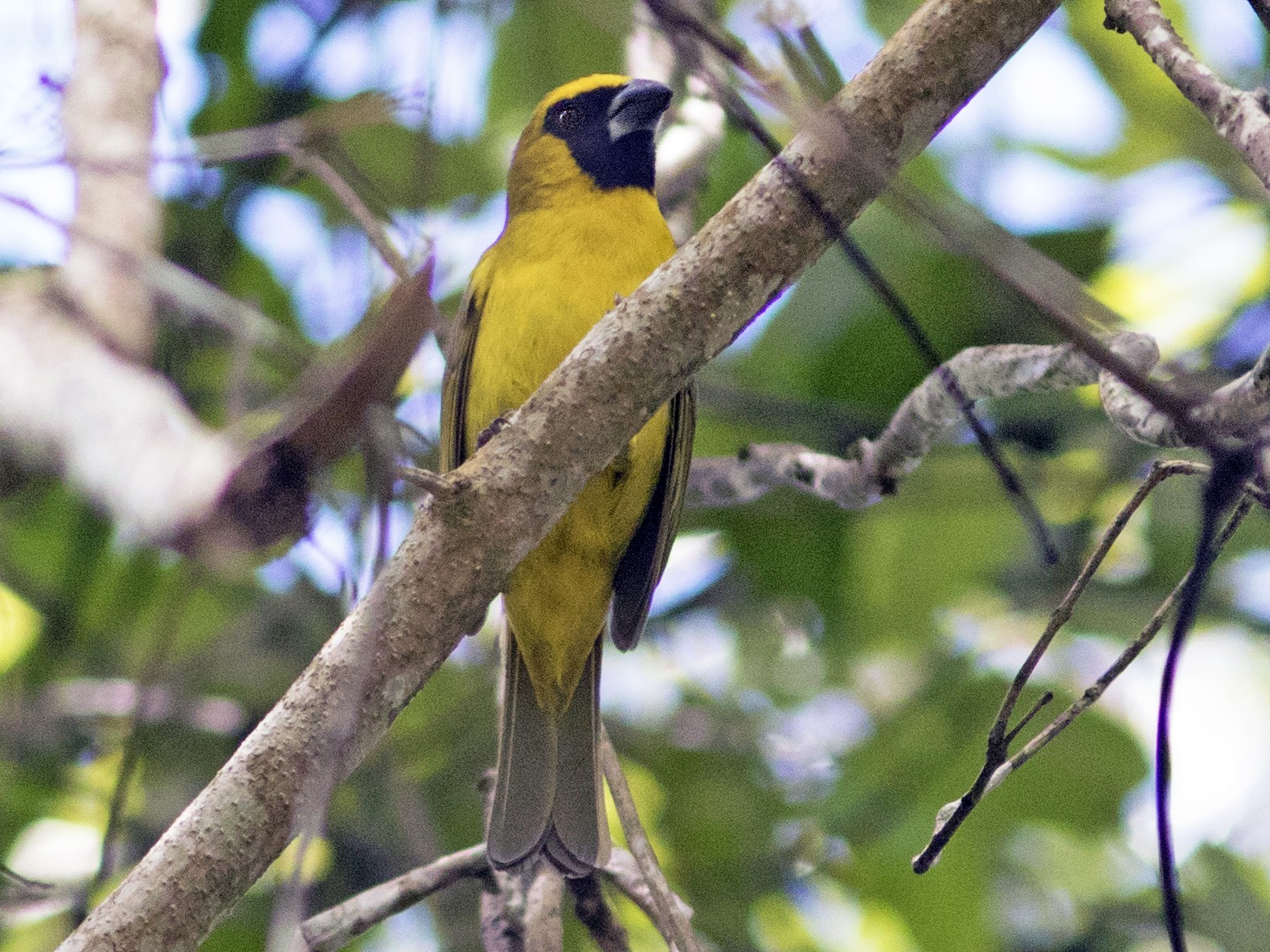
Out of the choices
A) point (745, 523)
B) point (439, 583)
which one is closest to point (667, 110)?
point (745, 523)

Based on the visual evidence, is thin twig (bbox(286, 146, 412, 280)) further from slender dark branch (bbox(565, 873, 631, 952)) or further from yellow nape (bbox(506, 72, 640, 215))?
slender dark branch (bbox(565, 873, 631, 952))

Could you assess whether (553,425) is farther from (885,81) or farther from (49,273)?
(49,273)

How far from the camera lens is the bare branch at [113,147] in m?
3.37

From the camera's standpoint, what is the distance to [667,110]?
14.4 ft

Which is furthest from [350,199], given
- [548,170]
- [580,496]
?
[548,170]

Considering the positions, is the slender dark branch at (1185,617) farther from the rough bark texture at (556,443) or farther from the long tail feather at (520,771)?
the long tail feather at (520,771)

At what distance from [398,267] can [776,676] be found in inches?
85.2

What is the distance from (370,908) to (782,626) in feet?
7.98

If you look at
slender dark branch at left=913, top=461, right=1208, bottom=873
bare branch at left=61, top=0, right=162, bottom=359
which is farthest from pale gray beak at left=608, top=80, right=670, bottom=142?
slender dark branch at left=913, top=461, right=1208, bottom=873

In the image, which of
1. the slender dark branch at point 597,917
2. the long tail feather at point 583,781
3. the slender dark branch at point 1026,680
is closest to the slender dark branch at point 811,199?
the slender dark branch at point 1026,680

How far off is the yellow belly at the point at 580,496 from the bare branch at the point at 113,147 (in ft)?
2.93

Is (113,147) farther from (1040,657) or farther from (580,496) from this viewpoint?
(1040,657)

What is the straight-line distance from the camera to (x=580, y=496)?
320cm

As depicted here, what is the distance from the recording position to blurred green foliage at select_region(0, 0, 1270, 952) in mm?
3754
